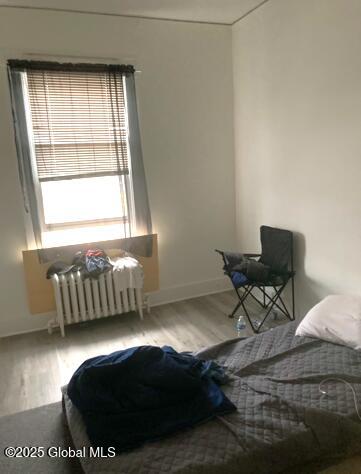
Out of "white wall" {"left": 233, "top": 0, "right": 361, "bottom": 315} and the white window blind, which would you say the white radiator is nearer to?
the white window blind

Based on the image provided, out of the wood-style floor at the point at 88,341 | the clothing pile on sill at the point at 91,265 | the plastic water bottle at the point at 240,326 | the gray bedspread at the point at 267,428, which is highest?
the clothing pile on sill at the point at 91,265

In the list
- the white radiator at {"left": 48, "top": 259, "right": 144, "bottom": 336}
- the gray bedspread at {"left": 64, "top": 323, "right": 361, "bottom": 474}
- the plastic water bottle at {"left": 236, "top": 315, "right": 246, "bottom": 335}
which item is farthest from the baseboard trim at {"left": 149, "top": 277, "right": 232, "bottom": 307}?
the gray bedspread at {"left": 64, "top": 323, "right": 361, "bottom": 474}

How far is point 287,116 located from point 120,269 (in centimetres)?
195

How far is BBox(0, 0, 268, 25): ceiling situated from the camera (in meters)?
3.04

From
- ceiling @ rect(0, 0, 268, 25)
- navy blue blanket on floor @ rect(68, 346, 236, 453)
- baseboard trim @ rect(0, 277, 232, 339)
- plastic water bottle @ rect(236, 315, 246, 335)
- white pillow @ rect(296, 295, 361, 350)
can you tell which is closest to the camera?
navy blue blanket on floor @ rect(68, 346, 236, 453)

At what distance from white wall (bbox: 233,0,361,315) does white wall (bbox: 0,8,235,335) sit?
0.98 ft

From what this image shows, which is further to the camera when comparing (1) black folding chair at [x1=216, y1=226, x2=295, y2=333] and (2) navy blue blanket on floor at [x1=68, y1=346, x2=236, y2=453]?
(1) black folding chair at [x1=216, y1=226, x2=295, y2=333]

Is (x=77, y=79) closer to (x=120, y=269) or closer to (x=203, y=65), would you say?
(x=203, y=65)

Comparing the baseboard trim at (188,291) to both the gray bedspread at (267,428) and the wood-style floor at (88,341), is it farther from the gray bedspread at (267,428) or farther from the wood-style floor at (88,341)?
the gray bedspread at (267,428)

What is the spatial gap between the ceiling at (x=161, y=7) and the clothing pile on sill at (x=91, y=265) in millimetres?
2057

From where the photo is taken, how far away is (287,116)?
321 centimetres

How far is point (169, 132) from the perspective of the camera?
3.73 metres

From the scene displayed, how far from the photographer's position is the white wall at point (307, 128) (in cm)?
263

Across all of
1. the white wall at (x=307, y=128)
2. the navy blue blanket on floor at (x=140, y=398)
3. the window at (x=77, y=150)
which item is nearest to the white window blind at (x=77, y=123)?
the window at (x=77, y=150)
